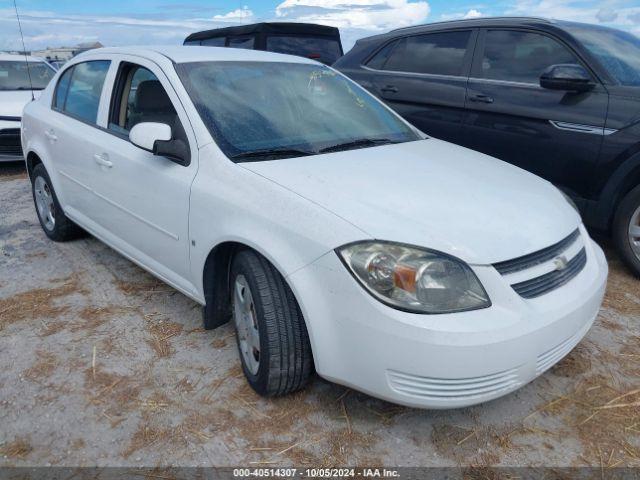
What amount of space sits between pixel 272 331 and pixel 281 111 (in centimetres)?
126

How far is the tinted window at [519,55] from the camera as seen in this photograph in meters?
4.07

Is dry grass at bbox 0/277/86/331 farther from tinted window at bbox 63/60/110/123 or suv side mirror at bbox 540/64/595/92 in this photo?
suv side mirror at bbox 540/64/595/92

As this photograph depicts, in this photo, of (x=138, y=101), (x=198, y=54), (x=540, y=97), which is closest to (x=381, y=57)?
(x=540, y=97)

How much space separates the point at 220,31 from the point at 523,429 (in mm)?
7707

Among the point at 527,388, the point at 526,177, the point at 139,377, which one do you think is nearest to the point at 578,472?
the point at 527,388

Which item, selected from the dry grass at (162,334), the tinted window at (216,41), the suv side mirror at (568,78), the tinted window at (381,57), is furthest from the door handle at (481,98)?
the tinted window at (216,41)

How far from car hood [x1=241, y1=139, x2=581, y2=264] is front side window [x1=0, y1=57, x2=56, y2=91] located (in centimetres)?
744

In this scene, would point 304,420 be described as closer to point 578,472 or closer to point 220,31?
point 578,472

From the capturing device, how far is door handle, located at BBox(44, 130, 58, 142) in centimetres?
389

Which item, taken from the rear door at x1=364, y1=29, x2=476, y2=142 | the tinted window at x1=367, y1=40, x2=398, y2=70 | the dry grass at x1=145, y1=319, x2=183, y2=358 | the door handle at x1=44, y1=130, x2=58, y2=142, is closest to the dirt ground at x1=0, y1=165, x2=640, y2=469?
the dry grass at x1=145, y1=319, x2=183, y2=358

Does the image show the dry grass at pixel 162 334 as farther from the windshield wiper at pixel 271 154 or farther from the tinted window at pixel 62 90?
the tinted window at pixel 62 90

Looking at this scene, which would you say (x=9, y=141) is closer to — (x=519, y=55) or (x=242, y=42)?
(x=242, y=42)

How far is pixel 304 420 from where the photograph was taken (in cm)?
234

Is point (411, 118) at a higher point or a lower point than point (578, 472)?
higher
